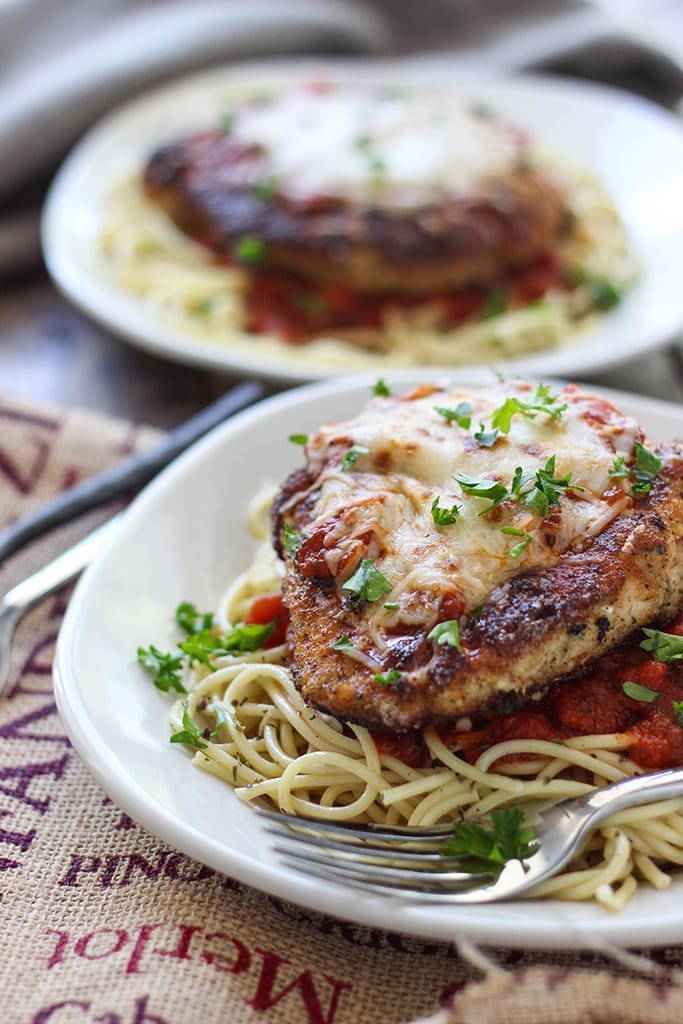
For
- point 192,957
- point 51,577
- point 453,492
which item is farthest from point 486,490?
point 51,577

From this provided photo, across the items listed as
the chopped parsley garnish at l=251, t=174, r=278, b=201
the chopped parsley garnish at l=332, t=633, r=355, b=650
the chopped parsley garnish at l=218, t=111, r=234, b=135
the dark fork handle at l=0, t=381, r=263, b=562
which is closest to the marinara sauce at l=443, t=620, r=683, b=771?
the chopped parsley garnish at l=332, t=633, r=355, b=650

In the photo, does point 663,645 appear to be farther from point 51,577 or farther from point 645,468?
point 51,577

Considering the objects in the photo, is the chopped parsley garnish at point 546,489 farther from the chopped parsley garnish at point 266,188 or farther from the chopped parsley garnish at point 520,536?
the chopped parsley garnish at point 266,188

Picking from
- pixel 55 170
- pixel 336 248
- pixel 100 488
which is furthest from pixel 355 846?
pixel 55 170

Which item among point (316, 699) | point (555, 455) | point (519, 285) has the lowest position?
point (519, 285)

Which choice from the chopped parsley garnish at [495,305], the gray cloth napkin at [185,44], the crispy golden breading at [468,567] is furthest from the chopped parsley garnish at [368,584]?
the gray cloth napkin at [185,44]

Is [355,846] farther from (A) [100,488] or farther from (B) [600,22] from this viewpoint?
(B) [600,22]

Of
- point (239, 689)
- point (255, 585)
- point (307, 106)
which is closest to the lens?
point (239, 689)

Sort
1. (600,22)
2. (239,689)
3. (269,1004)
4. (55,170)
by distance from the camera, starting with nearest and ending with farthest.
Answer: (269,1004), (239,689), (55,170), (600,22)
